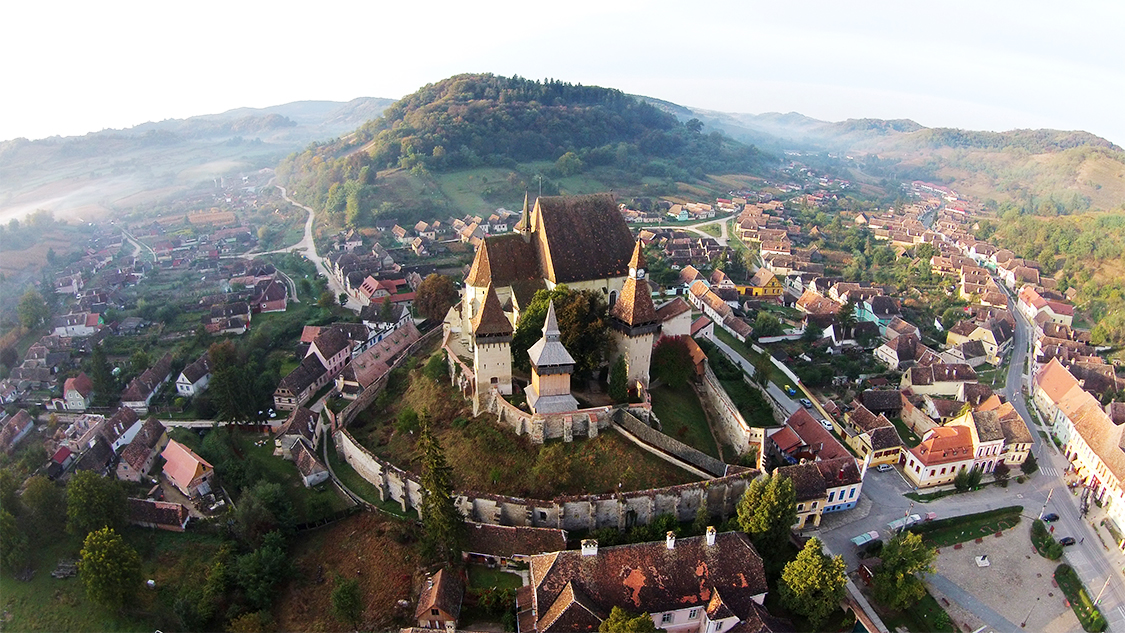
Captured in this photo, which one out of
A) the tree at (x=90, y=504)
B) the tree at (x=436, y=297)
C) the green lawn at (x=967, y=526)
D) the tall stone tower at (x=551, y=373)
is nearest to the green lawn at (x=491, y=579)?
the tall stone tower at (x=551, y=373)

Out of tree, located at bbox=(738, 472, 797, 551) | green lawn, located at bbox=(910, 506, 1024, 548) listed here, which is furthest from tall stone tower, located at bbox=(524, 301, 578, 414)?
green lawn, located at bbox=(910, 506, 1024, 548)

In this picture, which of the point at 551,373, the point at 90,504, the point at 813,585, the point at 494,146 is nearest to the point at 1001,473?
the point at 813,585

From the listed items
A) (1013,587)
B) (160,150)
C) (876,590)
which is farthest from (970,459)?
(160,150)

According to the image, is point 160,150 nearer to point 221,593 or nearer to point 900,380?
point 221,593

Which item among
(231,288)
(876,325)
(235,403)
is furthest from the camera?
(231,288)

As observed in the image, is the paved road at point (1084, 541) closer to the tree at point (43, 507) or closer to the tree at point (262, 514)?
the tree at point (262, 514)

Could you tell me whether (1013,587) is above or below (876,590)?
below
